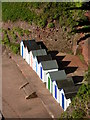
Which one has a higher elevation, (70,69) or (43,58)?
(43,58)

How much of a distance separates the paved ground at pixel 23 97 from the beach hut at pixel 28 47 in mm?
931

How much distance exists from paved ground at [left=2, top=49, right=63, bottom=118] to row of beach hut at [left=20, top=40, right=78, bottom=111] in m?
0.48

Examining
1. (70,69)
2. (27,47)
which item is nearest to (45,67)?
(70,69)

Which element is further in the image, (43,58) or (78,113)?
(43,58)

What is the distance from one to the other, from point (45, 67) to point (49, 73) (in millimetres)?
1853

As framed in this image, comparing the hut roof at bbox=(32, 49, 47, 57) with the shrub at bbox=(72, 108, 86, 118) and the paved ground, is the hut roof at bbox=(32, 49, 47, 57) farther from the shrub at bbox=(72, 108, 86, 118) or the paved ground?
the shrub at bbox=(72, 108, 86, 118)

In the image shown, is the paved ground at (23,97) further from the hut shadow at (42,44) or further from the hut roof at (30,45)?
the hut shadow at (42,44)

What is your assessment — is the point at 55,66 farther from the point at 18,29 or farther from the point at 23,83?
the point at 18,29

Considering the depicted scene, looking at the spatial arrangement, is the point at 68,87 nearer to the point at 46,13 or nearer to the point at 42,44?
the point at 42,44

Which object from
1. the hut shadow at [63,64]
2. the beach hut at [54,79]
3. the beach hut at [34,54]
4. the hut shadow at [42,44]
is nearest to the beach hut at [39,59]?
the beach hut at [34,54]

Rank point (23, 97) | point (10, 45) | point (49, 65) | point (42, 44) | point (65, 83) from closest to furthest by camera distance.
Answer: point (65, 83) < point (23, 97) < point (49, 65) < point (42, 44) < point (10, 45)

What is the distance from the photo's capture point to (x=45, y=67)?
30969mm

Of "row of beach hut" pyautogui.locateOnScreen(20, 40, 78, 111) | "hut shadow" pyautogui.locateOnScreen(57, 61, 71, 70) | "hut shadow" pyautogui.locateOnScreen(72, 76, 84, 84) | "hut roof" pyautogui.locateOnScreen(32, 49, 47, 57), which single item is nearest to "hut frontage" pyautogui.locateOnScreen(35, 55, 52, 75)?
"row of beach hut" pyautogui.locateOnScreen(20, 40, 78, 111)

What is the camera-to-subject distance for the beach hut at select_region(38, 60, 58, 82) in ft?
101
